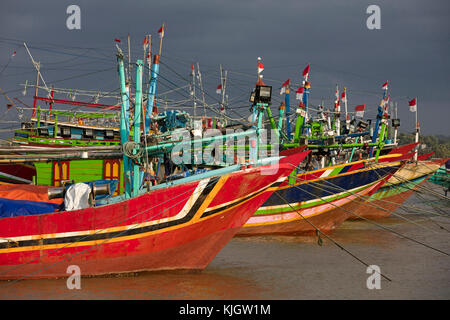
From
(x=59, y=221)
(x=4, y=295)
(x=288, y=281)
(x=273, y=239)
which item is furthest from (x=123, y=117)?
(x=273, y=239)

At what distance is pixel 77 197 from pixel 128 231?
1646 mm

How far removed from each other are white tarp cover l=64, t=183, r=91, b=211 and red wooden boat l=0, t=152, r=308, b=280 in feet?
2.80

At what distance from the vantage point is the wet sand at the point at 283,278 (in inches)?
434

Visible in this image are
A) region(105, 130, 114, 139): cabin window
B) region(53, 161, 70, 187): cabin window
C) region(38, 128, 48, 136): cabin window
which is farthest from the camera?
region(105, 130, 114, 139): cabin window

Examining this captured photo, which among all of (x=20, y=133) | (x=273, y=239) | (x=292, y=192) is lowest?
(x=273, y=239)

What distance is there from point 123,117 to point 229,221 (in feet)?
12.3

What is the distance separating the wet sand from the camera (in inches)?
434

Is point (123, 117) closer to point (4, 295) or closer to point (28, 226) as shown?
point (28, 226)

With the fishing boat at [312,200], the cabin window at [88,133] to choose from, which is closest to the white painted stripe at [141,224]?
the fishing boat at [312,200]

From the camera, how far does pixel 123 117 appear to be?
1271 centimetres

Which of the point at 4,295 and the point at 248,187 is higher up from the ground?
the point at 248,187

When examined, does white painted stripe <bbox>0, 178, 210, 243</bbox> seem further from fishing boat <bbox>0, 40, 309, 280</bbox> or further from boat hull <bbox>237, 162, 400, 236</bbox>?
boat hull <bbox>237, 162, 400, 236</bbox>

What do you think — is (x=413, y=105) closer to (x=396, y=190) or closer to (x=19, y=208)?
(x=396, y=190)

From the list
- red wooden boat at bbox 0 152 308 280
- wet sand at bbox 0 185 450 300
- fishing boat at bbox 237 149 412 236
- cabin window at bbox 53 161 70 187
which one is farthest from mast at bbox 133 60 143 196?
cabin window at bbox 53 161 70 187
